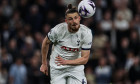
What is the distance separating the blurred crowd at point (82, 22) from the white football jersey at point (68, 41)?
584 cm

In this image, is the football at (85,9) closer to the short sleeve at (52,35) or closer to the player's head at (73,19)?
the player's head at (73,19)

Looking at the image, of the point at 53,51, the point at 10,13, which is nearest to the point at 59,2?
the point at 10,13

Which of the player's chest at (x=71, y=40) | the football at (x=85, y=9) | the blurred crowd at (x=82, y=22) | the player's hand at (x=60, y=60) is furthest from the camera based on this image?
the blurred crowd at (x=82, y=22)

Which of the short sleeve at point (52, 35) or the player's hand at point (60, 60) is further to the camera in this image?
the short sleeve at point (52, 35)

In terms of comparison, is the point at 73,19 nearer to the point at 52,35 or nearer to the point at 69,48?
the point at 52,35

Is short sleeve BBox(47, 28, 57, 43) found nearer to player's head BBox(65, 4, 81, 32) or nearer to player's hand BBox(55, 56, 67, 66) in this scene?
player's head BBox(65, 4, 81, 32)

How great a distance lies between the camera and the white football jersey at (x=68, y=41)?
11.4 metres

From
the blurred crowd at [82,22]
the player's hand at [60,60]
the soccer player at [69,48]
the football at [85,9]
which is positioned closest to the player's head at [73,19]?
the soccer player at [69,48]

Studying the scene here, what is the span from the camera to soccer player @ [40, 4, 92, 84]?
11242mm

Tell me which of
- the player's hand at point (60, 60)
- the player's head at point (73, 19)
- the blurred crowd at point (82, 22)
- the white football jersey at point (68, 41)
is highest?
the player's head at point (73, 19)

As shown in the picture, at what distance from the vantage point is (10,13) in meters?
20.9

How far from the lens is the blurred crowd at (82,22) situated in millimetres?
17781

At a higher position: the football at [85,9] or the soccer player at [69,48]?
the football at [85,9]

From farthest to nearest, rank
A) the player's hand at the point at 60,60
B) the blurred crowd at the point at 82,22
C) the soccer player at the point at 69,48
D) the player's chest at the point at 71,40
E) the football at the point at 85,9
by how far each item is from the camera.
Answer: the blurred crowd at the point at 82,22
the player's chest at the point at 71,40
the football at the point at 85,9
the soccer player at the point at 69,48
the player's hand at the point at 60,60
